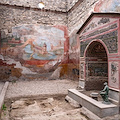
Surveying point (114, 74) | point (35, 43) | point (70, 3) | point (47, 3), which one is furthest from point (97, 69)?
point (47, 3)

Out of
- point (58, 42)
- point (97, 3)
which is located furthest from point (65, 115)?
point (58, 42)

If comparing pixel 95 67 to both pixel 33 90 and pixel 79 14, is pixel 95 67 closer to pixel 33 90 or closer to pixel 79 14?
pixel 33 90

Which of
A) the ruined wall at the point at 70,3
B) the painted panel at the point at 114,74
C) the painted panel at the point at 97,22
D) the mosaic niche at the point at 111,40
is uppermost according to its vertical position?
the ruined wall at the point at 70,3

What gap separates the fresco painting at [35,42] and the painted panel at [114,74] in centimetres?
614

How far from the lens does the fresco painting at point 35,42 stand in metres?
8.76

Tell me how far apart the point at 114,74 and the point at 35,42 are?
6.62m

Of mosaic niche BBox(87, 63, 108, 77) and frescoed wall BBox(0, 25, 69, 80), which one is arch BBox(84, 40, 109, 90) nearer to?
mosaic niche BBox(87, 63, 108, 77)

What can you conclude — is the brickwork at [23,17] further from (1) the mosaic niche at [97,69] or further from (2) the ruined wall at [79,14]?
(1) the mosaic niche at [97,69]

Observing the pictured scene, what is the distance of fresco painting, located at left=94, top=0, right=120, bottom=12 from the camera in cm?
534

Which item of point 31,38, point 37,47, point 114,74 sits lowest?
point 114,74

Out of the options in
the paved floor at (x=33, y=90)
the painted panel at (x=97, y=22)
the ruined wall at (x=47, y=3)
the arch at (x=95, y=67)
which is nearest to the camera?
the painted panel at (x=97, y=22)

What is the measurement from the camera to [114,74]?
3523mm

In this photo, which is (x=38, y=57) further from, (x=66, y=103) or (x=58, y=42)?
(x=66, y=103)

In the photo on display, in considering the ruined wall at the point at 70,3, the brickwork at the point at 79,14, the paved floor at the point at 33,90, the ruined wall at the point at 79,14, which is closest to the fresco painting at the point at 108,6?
the ruined wall at the point at 79,14
